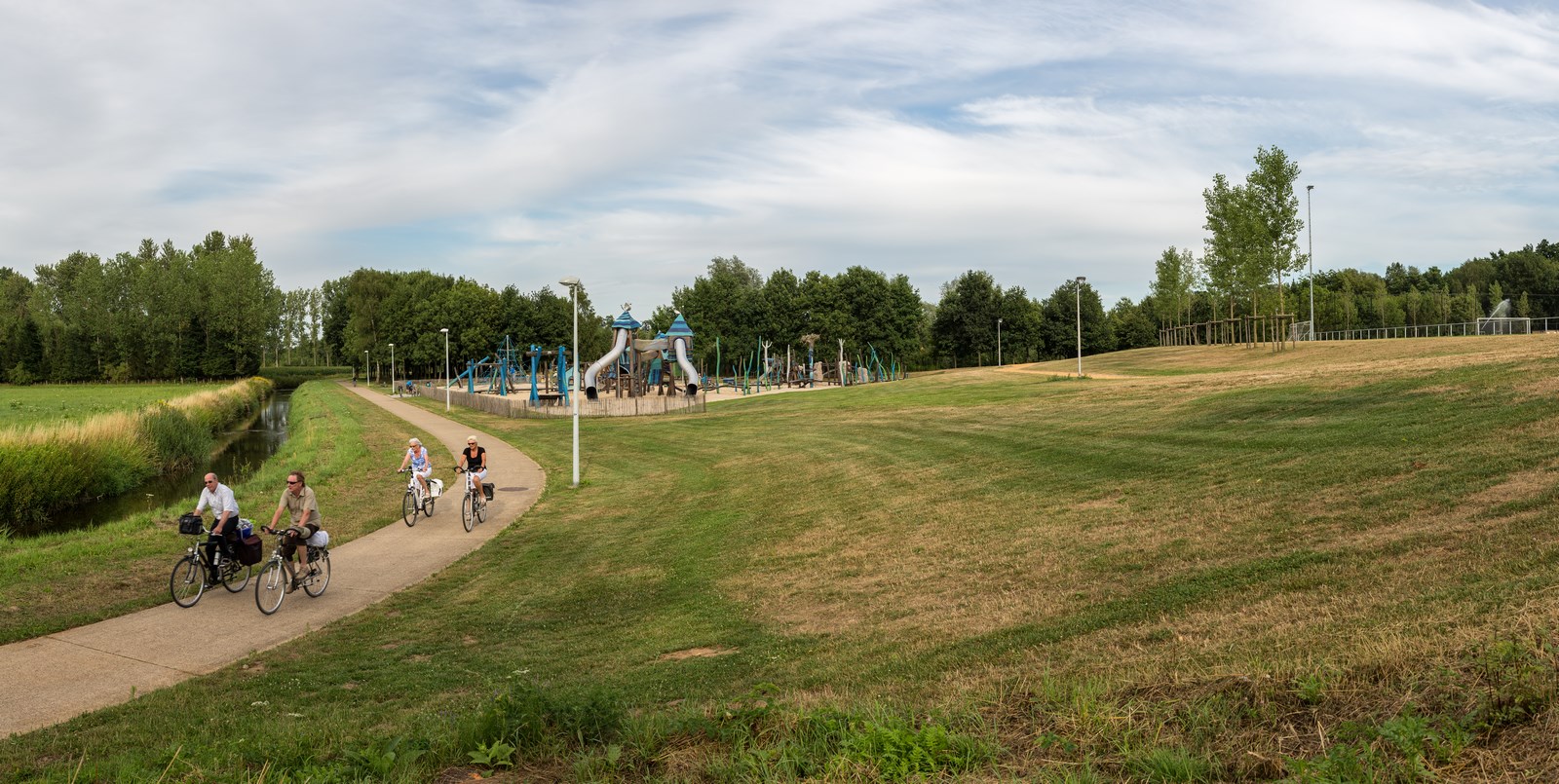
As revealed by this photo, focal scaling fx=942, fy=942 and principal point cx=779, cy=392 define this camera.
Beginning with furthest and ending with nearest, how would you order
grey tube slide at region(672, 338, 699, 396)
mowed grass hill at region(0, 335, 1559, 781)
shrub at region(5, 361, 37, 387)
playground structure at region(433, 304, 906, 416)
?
shrub at region(5, 361, 37, 387) → grey tube slide at region(672, 338, 699, 396) → playground structure at region(433, 304, 906, 416) → mowed grass hill at region(0, 335, 1559, 781)

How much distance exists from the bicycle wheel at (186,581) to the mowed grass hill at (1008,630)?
2641 mm

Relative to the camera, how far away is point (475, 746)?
600cm

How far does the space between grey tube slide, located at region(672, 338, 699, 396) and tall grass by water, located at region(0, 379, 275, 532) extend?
75.4ft

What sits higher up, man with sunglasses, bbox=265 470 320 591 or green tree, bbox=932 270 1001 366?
green tree, bbox=932 270 1001 366

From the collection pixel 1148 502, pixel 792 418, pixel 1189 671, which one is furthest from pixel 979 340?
pixel 1189 671

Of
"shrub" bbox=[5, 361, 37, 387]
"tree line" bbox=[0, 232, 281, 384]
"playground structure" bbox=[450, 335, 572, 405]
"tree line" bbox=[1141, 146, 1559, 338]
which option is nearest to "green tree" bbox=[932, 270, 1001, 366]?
"tree line" bbox=[1141, 146, 1559, 338]

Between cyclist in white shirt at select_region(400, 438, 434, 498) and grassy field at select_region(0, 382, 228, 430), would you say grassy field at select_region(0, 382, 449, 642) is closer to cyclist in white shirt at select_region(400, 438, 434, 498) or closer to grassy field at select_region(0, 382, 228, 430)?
cyclist in white shirt at select_region(400, 438, 434, 498)

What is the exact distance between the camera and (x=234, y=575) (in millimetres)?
13711

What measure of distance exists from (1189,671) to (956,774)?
2375mm

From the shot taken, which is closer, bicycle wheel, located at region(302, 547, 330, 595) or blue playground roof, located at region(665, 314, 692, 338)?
bicycle wheel, located at region(302, 547, 330, 595)

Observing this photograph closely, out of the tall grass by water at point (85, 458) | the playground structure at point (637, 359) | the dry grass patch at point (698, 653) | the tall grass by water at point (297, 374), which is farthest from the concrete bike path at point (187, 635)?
the tall grass by water at point (297, 374)

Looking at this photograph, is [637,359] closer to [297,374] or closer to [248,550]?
[248,550]

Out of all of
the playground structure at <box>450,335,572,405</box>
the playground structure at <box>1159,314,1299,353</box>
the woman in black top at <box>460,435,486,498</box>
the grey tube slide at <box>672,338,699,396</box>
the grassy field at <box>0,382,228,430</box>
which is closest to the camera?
the woman in black top at <box>460,435,486,498</box>

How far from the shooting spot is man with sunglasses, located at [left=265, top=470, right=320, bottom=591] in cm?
1330
